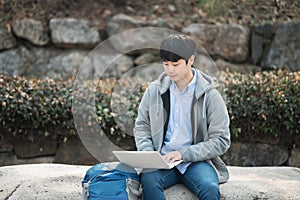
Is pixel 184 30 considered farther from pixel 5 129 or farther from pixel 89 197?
pixel 89 197

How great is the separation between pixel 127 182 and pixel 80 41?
4.39 metres

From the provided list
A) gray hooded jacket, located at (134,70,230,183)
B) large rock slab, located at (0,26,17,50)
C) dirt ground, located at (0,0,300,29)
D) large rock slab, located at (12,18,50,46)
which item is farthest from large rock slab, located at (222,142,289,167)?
large rock slab, located at (0,26,17,50)

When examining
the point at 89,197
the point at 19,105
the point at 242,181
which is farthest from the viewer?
the point at 19,105

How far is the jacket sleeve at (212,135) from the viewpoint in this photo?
3.23 meters

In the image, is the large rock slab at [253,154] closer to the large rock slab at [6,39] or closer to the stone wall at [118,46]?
the stone wall at [118,46]

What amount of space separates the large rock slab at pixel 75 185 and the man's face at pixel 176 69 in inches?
26.8

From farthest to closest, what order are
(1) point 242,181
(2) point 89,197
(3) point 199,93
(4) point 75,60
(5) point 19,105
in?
(4) point 75,60, (5) point 19,105, (1) point 242,181, (3) point 199,93, (2) point 89,197

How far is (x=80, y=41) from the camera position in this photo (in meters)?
7.25

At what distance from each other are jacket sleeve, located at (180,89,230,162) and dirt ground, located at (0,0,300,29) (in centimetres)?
413

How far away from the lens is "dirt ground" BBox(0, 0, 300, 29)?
7410 millimetres

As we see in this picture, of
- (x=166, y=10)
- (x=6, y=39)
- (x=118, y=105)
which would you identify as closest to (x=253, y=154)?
(x=118, y=105)

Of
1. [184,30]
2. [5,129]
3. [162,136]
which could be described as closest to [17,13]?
[184,30]

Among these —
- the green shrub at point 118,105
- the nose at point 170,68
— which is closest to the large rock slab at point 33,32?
the green shrub at point 118,105

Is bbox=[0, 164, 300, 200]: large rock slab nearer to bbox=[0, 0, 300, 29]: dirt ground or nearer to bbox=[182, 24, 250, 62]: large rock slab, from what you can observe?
bbox=[182, 24, 250, 62]: large rock slab
